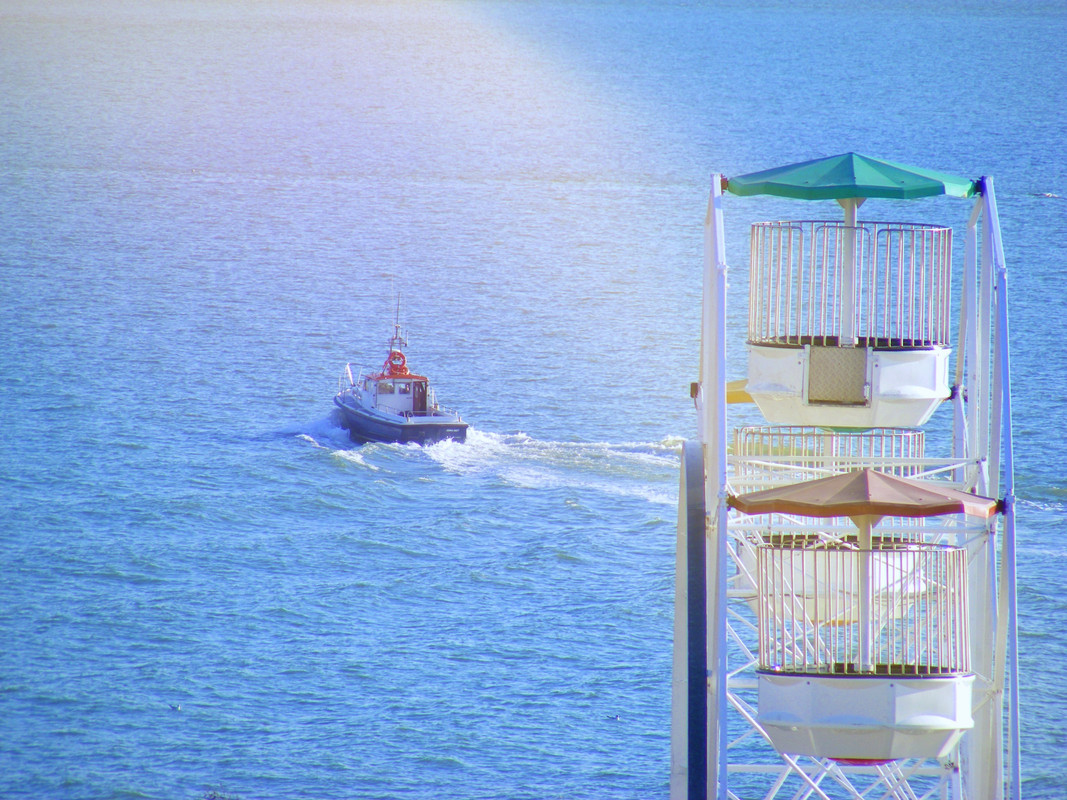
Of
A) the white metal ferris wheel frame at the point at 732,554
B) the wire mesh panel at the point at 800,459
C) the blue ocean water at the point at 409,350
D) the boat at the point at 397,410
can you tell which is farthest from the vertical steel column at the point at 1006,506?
the boat at the point at 397,410

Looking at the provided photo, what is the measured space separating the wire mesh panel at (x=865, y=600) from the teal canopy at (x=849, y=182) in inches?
71.7

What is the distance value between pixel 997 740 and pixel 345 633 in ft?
87.1

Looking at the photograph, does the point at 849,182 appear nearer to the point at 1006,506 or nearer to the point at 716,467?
the point at 716,467

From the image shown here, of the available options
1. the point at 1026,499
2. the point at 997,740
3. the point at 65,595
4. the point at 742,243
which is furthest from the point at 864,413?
the point at 742,243

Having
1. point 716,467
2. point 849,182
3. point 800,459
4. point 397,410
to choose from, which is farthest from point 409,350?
point 716,467

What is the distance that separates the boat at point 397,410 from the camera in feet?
136

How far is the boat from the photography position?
41.3m

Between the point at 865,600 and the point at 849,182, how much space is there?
2.13 metres

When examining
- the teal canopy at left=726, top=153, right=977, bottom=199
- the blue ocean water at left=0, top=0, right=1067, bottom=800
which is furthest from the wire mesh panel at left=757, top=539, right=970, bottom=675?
the blue ocean water at left=0, top=0, right=1067, bottom=800

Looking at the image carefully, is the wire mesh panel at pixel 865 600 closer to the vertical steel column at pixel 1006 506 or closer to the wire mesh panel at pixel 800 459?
the vertical steel column at pixel 1006 506

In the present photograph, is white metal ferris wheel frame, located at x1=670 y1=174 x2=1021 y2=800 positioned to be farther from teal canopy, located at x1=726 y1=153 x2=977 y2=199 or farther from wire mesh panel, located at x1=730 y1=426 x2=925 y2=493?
wire mesh panel, located at x1=730 y1=426 x2=925 y2=493

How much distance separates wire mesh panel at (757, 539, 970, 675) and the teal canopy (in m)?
1.82

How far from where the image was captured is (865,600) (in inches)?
254

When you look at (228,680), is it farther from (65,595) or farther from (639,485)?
(639,485)
